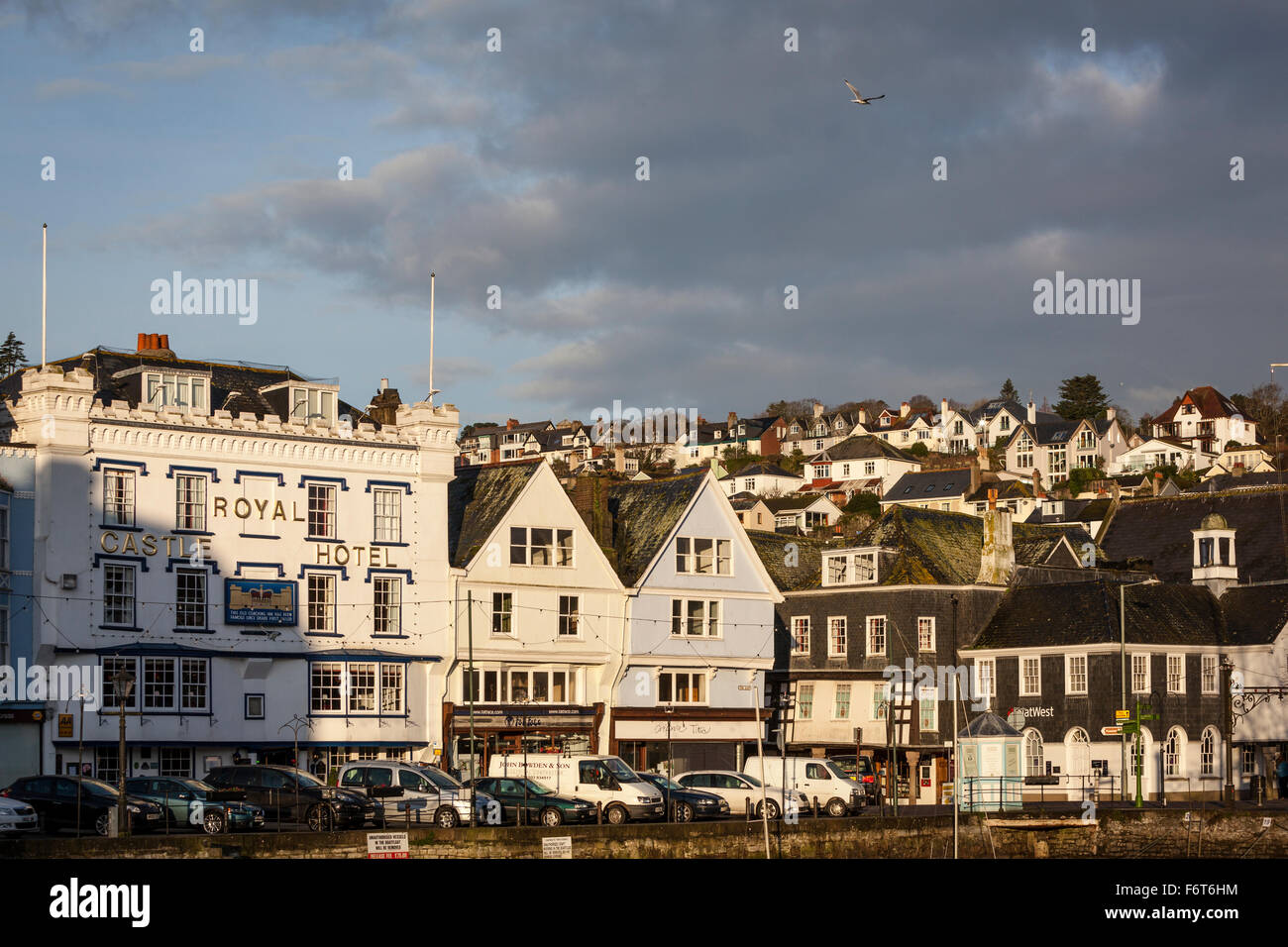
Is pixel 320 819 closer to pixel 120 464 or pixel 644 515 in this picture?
pixel 120 464

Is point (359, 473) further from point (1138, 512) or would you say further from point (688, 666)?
point (1138, 512)

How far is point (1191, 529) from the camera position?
3465 inches

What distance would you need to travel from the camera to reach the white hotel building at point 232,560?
5997cm

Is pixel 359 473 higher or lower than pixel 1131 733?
higher

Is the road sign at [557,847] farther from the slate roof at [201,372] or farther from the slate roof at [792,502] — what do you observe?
the slate roof at [792,502]

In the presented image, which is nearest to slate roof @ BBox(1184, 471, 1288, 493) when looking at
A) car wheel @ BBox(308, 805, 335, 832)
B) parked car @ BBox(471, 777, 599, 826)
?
parked car @ BBox(471, 777, 599, 826)

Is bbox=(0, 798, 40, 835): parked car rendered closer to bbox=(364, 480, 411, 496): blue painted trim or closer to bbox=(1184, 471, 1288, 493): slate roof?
bbox=(364, 480, 411, 496): blue painted trim

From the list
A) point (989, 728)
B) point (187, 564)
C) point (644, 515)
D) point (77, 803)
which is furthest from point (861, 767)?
point (77, 803)

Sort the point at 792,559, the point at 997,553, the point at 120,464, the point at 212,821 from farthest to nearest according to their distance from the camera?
the point at 792,559 → the point at 997,553 → the point at 120,464 → the point at 212,821

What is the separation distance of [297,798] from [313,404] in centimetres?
2089

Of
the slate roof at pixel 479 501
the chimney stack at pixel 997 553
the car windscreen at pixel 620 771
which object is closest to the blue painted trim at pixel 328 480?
the slate roof at pixel 479 501

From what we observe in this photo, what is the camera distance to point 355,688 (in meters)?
65.2
